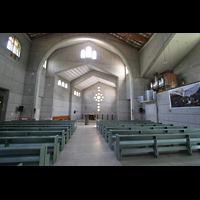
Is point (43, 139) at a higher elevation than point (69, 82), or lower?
lower

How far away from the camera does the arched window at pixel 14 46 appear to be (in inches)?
307

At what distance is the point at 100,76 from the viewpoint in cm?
1511

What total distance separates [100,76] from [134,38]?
6.78 metres

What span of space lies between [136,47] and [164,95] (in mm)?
7061

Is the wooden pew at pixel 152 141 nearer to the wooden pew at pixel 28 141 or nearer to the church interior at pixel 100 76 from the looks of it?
the church interior at pixel 100 76

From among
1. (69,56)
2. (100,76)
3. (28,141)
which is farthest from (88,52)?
(28,141)

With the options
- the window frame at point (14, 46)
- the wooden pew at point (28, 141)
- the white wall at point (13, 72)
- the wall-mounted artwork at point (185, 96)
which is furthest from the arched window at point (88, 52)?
the wooden pew at point (28, 141)

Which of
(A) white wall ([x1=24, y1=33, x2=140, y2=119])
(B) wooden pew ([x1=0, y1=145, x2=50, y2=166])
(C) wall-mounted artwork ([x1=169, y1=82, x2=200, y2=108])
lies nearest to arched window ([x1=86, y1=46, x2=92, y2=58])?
(A) white wall ([x1=24, y1=33, x2=140, y2=119])

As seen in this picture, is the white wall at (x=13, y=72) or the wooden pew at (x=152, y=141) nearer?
the wooden pew at (x=152, y=141)

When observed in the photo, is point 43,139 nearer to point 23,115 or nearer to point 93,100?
point 23,115

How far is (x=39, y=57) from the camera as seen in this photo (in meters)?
10.4
